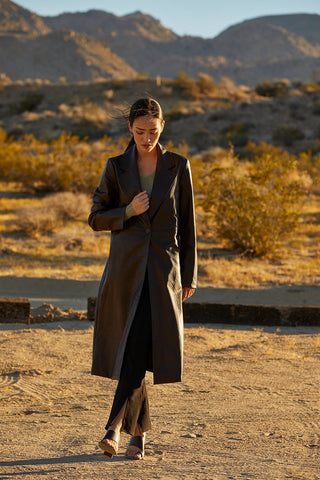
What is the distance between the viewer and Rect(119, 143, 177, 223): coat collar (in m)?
3.64

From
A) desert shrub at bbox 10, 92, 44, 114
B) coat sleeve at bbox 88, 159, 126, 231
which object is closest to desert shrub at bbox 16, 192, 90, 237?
coat sleeve at bbox 88, 159, 126, 231

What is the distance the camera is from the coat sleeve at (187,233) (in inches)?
148

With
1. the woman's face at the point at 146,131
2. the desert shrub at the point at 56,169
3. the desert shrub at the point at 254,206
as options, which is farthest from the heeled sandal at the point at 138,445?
the desert shrub at the point at 56,169

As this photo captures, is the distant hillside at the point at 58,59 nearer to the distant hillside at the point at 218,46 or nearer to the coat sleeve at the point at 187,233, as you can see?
the distant hillside at the point at 218,46

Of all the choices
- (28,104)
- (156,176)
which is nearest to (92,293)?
(156,176)

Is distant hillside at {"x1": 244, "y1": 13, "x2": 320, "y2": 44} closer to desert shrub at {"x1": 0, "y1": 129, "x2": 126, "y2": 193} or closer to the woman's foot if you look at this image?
desert shrub at {"x1": 0, "y1": 129, "x2": 126, "y2": 193}

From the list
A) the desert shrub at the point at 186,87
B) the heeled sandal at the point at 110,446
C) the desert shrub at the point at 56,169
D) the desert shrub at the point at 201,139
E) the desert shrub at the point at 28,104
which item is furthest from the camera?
the desert shrub at the point at 28,104

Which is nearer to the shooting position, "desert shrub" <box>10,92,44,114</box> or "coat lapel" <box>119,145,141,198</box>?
"coat lapel" <box>119,145,141,198</box>

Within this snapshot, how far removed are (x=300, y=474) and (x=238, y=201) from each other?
10.0 meters

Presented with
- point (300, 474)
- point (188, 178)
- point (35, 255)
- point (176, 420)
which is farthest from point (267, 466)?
point (35, 255)

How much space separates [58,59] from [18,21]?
2994 cm

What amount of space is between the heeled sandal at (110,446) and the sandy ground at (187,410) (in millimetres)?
81

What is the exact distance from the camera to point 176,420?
4.36 metres

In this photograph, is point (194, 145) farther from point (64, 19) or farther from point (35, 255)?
point (64, 19)
